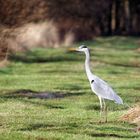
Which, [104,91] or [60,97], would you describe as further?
[60,97]

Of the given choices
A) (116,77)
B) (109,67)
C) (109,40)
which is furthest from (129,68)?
(109,40)

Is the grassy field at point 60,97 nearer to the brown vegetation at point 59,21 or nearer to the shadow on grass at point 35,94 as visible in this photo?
the shadow on grass at point 35,94

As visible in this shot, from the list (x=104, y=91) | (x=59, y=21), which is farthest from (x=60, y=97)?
(x=59, y=21)

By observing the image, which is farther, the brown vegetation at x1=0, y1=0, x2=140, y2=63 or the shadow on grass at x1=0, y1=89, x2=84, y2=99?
the brown vegetation at x1=0, y1=0, x2=140, y2=63

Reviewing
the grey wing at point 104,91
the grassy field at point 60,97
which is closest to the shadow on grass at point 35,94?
the grassy field at point 60,97

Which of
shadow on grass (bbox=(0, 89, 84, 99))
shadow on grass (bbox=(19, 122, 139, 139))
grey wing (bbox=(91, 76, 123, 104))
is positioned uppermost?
grey wing (bbox=(91, 76, 123, 104))

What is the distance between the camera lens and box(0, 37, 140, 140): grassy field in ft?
50.9

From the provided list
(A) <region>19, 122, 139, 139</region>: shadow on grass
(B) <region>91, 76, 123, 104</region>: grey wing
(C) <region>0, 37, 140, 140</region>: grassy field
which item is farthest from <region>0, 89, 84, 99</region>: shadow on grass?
(A) <region>19, 122, 139, 139</region>: shadow on grass

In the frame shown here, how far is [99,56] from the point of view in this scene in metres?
46.2

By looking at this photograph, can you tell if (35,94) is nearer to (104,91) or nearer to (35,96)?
(35,96)

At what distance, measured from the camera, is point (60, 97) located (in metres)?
23.5

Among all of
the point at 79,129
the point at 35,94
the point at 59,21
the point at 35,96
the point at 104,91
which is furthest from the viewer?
the point at 59,21

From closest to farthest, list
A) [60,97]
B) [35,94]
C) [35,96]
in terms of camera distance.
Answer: [35,96]
[60,97]
[35,94]

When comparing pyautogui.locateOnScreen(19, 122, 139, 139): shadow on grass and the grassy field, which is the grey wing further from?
pyautogui.locateOnScreen(19, 122, 139, 139): shadow on grass
